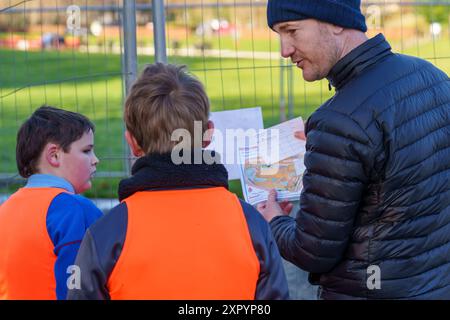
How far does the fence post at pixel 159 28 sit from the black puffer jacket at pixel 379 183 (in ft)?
4.84

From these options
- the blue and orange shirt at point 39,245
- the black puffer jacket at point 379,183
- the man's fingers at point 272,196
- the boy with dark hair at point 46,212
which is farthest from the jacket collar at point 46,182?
the black puffer jacket at point 379,183

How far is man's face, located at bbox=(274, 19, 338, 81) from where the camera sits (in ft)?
9.96

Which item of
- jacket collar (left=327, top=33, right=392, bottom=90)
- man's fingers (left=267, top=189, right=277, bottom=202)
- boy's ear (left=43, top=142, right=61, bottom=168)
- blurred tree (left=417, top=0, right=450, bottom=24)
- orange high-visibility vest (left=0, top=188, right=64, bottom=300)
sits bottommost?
orange high-visibility vest (left=0, top=188, right=64, bottom=300)

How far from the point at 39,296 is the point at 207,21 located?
6.96 meters

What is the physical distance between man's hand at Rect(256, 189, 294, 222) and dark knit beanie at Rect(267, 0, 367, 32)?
0.75m

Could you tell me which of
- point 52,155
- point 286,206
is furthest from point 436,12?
point 52,155

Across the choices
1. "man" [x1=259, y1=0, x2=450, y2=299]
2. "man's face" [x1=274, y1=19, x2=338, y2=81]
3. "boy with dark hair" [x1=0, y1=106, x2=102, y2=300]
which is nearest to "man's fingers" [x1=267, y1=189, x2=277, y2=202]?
"man" [x1=259, y1=0, x2=450, y2=299]

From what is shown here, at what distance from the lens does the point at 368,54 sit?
300cm

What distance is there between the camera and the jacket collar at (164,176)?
2.54 metres

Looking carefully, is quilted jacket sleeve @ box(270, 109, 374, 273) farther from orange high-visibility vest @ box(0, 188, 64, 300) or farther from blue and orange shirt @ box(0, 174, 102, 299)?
orange high-visibility vest @ box(0, 188, 64, 300)

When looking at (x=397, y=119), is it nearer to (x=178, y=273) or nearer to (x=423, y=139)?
(x=423, y=139)

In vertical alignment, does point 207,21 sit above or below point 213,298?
above

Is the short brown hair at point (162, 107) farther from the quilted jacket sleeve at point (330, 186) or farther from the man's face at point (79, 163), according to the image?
the man's face at point (79, 163)

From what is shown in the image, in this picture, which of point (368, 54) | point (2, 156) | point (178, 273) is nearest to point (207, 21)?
point (2, 156)
